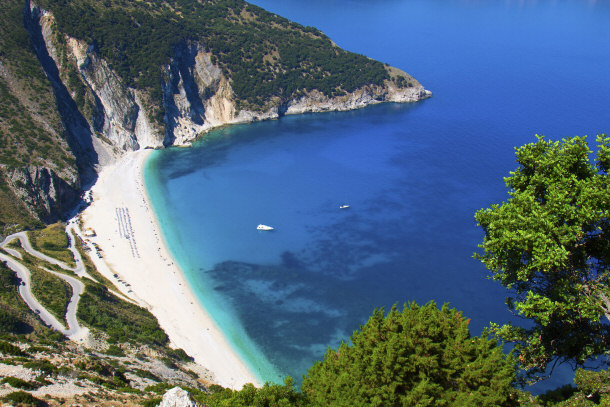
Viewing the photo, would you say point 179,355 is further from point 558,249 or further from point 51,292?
point 558,249

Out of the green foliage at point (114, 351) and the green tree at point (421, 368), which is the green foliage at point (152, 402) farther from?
the green foliage at point (114, 351)

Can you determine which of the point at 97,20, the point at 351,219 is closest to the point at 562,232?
the point at 351,219

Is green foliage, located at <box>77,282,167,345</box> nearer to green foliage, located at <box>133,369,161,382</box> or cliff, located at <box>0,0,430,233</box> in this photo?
green foliage, located at <box>133,369,161,382</box>

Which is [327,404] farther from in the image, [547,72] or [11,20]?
[547,72]

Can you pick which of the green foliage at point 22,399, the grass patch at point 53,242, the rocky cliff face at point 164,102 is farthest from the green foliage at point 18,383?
the rocky cliff face at point 164,102

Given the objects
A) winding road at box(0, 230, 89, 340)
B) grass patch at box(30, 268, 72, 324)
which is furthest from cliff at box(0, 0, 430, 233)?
grass patch at box(30, 268, 72, 324)

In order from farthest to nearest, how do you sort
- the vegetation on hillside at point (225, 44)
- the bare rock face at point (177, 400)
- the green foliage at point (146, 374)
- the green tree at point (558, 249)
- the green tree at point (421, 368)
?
the vegetation on hillside at point (225, 44)
the green foliage at point (146, 374)
the bare rock face at point (177, 400)
the green tree at point (421, 368)
the green tree at point (558, 249)
